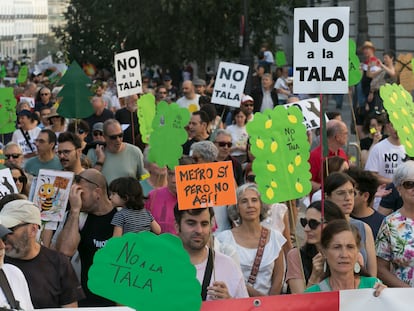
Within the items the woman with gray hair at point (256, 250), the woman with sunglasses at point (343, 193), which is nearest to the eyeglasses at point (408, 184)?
the woman with sunglasses at point (343, 193)

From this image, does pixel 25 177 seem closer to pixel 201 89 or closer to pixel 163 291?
pixel 163 291

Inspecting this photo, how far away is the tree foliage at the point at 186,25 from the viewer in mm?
32938

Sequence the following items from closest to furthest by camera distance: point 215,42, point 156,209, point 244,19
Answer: point 156,209 < point 244,19 < point 215,42

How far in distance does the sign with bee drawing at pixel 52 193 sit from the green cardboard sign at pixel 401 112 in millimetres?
2530

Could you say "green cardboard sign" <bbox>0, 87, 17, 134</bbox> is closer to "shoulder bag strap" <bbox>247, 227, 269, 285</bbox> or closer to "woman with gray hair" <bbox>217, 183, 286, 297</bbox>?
"woman with gray hair" <bbox>217, 183, 286, 297</bbox>

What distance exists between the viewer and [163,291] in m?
5.58

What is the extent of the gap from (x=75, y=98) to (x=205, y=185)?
6.83 meters

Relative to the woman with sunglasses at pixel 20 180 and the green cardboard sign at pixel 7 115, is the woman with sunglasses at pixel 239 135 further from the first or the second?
the woman with sunglasses at pixel 20 180

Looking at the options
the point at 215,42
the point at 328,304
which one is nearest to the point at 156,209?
the point at 328,304

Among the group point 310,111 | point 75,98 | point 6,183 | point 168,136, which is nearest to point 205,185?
point 6,183

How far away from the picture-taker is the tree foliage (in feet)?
108

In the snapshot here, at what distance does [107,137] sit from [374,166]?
2.60m

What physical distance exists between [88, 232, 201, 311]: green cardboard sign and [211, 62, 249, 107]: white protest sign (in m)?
9.74

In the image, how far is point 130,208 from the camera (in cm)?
826
